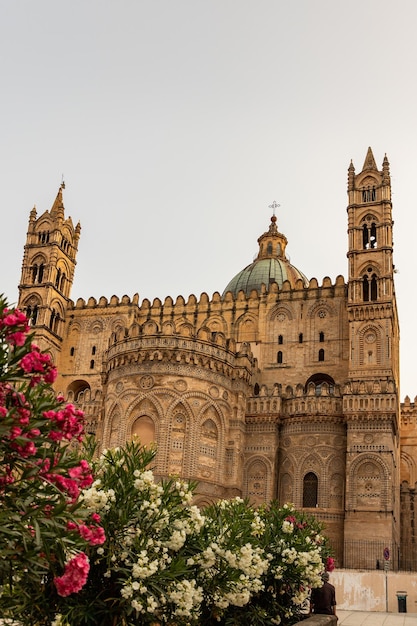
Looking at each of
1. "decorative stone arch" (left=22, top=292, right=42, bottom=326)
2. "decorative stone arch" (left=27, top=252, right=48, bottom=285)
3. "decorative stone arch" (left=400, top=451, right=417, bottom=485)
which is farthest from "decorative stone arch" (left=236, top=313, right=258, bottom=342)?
"decorative stone arch" (left=27, top=252, right=48, bottom=285)

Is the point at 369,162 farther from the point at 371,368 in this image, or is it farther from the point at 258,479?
the point at 258,479

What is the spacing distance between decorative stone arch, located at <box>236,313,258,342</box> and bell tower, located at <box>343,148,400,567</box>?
6.98 m

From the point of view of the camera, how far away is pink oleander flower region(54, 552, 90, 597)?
7.12 meters

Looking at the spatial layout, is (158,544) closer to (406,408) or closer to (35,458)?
(35,458)

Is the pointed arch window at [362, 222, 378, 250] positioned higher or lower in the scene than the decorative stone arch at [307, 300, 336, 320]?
higher

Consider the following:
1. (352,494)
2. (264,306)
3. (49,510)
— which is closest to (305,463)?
(352,494)

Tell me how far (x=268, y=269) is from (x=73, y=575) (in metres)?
42.5

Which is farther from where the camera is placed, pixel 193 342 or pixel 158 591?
pixel 193 342

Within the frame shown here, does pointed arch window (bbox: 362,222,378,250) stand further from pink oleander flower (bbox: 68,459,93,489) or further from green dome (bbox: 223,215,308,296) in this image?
pink oleander flower (bbox: 68,459,93,489)

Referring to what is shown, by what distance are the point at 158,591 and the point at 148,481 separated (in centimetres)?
144

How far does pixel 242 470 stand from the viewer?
118 ft

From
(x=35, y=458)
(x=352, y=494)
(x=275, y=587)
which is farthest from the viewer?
(x=352, y=494)

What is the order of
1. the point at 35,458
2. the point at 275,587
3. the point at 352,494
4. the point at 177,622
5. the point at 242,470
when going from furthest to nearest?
the point at 242,470, the point at 352,494, the point at 275,587, the point at 177,622, the point at 35,458

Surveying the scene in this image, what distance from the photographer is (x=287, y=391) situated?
37.7 meters
